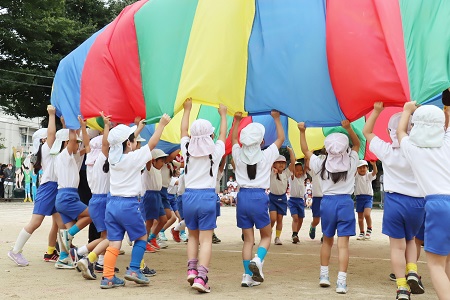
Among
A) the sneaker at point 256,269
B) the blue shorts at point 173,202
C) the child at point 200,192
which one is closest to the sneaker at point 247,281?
the sneaker at point 256,269

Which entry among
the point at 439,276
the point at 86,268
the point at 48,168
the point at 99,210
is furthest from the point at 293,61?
the point at 48,168

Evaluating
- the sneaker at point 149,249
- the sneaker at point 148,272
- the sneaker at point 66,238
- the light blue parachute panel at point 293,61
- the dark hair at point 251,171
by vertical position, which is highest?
the light blue parachute panel at point 293,61

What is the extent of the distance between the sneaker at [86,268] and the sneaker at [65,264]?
79cm

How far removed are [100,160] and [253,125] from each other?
5.65 feet

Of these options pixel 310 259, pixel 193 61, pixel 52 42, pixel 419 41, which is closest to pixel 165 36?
pixel 193 61

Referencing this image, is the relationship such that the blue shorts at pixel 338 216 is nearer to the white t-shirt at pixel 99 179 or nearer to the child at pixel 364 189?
the white t-shirt at pixel 99 179

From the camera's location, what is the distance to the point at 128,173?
588 cm

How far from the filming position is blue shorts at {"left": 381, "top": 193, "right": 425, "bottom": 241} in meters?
5.22

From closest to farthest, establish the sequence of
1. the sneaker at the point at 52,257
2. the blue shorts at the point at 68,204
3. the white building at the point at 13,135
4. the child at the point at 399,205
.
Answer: the child at the point at 399,205 → the blue shorts at the point at 68,204 → the sneaker at the point at 52,257 → the white building at the point at 13,135

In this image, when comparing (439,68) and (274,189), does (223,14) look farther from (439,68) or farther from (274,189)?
(274,189)

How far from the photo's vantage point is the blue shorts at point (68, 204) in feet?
22.8

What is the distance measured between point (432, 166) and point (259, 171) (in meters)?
2.00

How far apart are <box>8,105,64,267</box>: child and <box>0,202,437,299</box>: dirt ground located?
159 mm

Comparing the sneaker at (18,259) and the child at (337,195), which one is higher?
the child at (337,195)
